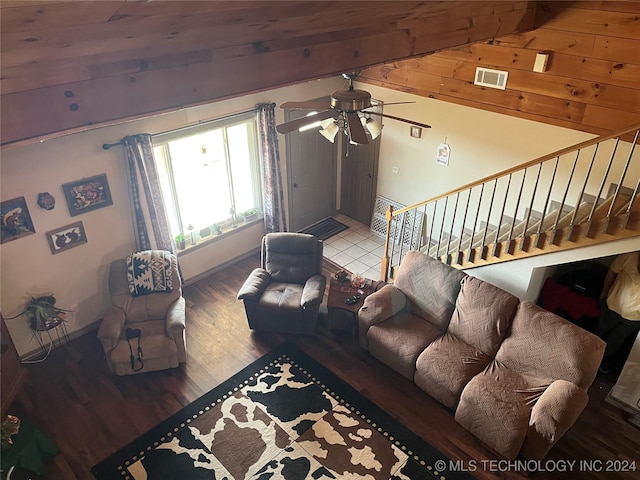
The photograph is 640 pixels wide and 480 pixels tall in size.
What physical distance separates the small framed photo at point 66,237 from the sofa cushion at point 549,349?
4490mm

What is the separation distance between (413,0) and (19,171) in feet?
12.7

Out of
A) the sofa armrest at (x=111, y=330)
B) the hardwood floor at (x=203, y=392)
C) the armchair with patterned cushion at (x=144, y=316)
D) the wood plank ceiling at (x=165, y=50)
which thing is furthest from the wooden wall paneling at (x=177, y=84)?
the hardwood floor at (x=203, y=392)

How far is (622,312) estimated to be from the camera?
4.64 metres

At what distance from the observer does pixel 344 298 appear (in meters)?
5.35

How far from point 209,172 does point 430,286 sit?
3.20 metres

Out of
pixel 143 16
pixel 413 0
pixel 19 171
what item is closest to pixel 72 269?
pixel 19 171

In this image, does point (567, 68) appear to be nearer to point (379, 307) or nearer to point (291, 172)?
point (379, 307)

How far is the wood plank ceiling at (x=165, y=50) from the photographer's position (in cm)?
186

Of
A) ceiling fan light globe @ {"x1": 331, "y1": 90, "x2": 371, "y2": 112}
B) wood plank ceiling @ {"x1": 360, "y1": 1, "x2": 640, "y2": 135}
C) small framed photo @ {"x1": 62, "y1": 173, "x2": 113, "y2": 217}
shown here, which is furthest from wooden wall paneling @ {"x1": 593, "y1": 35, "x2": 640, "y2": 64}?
small framed photo @ {"x1": 62, "y1": 173, "x2": 113, "y2": 217}

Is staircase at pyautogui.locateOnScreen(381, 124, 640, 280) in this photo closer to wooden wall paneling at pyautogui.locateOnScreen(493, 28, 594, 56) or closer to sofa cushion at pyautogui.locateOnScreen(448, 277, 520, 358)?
sofa cushion at pyautogui.locateOnScreen(448, 277, 520, 358)

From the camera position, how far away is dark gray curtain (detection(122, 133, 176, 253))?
5.17 metres

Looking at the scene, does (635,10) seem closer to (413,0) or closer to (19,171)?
(413,0)

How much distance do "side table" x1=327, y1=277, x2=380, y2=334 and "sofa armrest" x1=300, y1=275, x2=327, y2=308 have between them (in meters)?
0.12

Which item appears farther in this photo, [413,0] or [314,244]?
[314,244]
